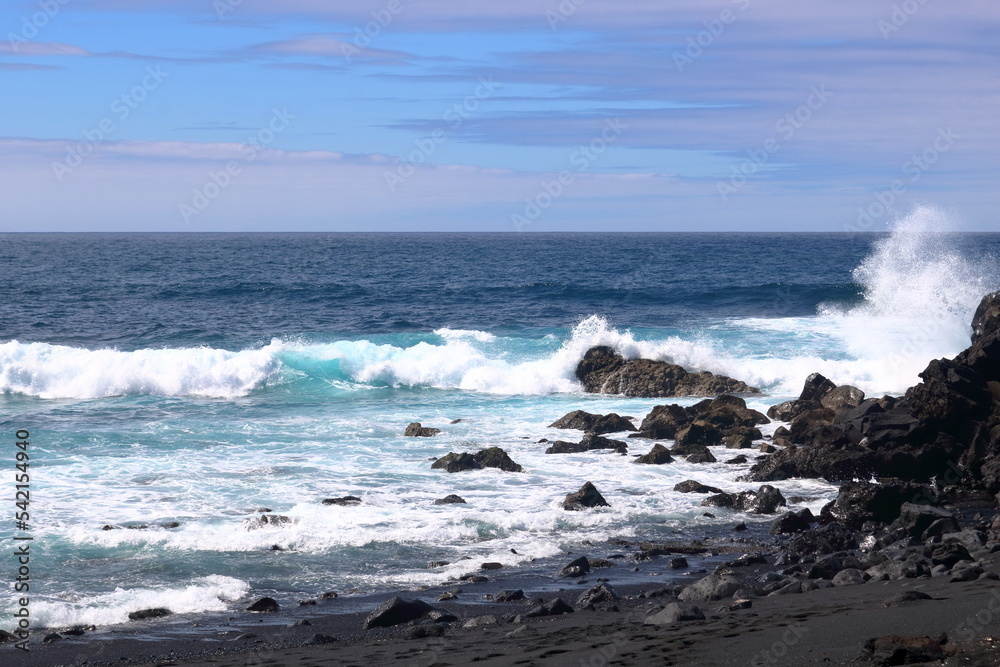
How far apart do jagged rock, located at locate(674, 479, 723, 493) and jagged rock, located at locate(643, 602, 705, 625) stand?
6.55 meters

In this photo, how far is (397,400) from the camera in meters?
26.9

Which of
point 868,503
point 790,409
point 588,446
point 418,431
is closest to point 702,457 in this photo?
point 588,446

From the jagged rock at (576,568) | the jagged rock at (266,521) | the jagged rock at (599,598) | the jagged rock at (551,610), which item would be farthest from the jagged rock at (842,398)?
the jagged rock at (266,521)

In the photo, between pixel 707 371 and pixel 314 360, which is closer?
pixel 707 371

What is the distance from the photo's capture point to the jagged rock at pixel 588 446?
19.7 meters

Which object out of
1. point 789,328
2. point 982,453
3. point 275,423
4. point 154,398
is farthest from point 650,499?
point 789,328

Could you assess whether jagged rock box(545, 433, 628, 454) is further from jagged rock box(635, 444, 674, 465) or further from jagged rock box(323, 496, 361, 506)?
jagged rock box(323, 496, 361, 506)

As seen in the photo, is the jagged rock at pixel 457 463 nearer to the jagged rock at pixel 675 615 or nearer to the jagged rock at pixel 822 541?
the jagged rock at pixel 822 541

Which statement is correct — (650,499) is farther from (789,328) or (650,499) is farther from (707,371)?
(789,328)

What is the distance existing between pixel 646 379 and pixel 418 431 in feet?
26.7

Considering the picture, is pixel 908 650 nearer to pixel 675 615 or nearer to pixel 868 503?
pixel 675 615

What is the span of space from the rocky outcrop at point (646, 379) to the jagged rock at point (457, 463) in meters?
9.55

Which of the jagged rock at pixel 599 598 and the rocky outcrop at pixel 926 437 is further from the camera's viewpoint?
the rocky outcrop at pixel 926 437

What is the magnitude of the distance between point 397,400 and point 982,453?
15188mm
